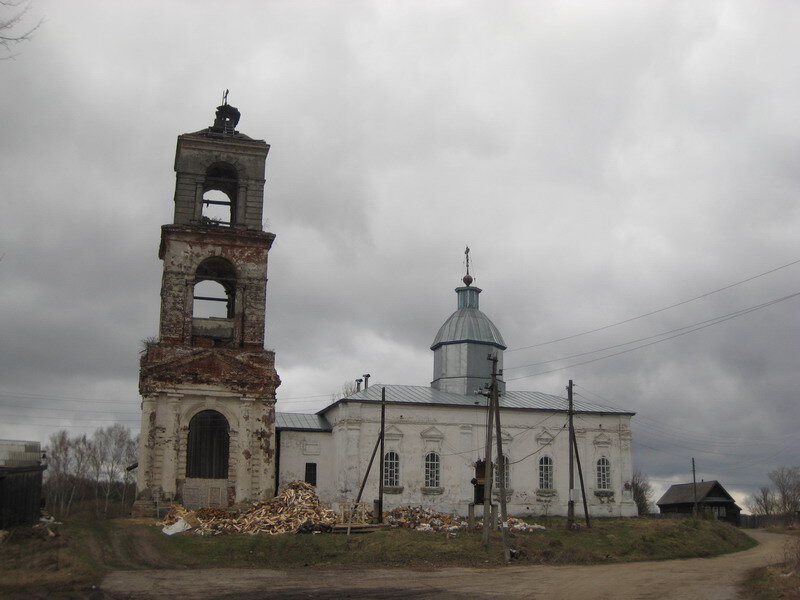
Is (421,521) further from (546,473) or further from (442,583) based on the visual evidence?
(442,583)

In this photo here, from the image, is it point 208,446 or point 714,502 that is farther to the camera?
point 714,502

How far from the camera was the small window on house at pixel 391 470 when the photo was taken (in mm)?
37781

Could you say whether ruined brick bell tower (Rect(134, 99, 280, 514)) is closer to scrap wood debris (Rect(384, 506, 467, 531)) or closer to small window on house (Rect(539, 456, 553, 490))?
scrap wood debris (Rect(384, 506, 467, 531))

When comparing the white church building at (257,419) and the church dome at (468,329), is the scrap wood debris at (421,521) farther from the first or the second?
the church dome at (468,329)

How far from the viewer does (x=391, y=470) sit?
3791cm

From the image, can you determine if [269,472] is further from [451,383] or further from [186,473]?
[451,383]

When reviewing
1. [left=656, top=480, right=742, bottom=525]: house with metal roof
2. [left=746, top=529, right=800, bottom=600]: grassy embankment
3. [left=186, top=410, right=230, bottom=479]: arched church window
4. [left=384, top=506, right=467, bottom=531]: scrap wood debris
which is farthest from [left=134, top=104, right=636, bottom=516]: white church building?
[left=656, top=480, right=742, bottom=525]: house with metal roof

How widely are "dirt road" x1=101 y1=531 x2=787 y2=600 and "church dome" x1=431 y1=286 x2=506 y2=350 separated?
2123cm

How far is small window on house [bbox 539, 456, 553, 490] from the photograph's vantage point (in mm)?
40062

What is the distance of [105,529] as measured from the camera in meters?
27.0

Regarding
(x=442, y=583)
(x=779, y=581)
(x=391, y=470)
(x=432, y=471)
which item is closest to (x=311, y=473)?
(x=391, y=470)

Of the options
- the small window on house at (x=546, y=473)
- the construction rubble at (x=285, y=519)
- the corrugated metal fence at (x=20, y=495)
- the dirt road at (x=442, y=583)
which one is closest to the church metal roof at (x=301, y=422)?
the construction rubble at (x=285, y=519)

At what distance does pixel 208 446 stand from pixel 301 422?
7.71 metres

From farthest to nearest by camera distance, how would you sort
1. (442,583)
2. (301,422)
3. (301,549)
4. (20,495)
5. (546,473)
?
(546,473) → (301,422) → (301,549) → (20,495) → (442,583)
